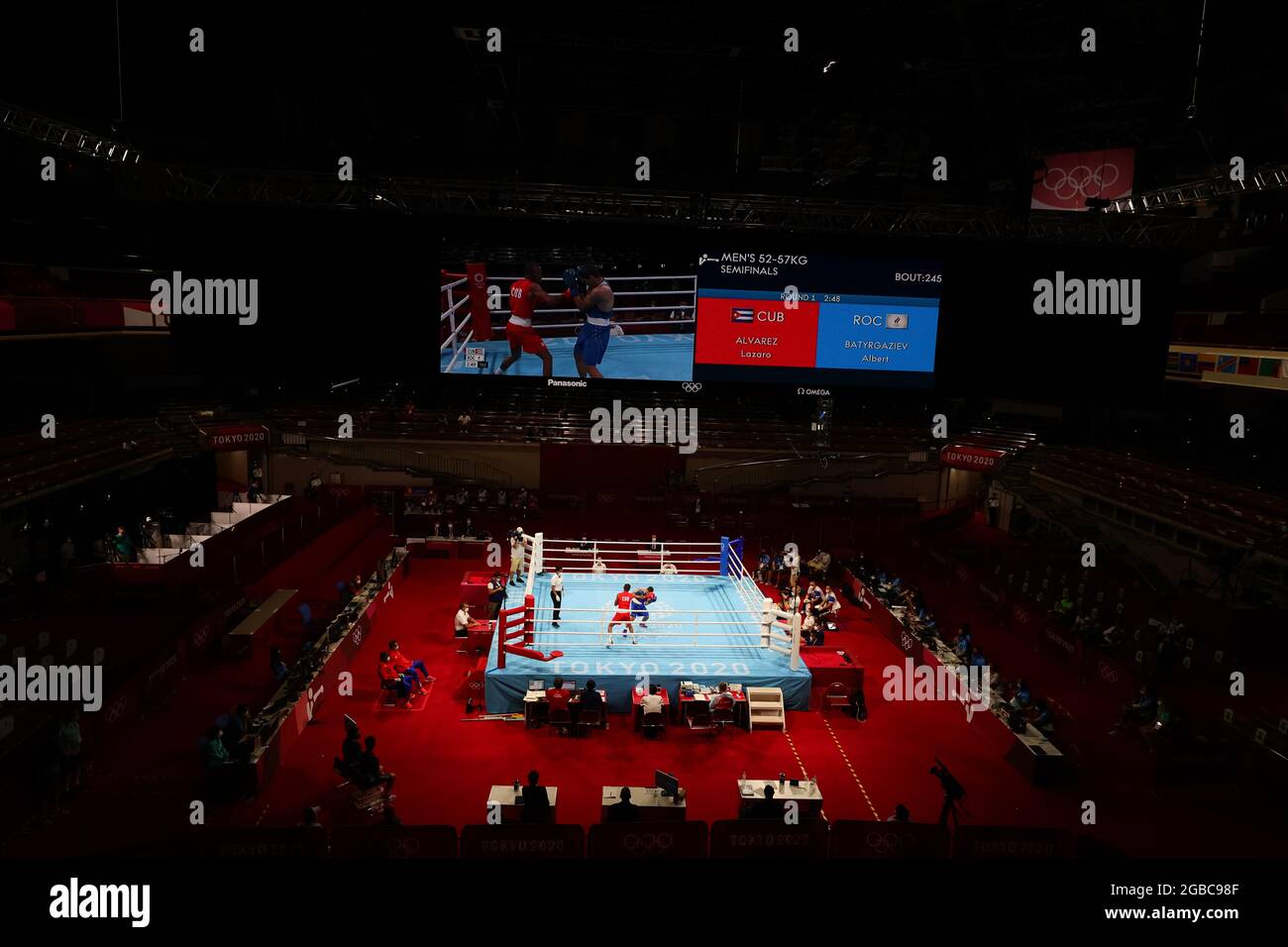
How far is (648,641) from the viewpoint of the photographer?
49.5ft

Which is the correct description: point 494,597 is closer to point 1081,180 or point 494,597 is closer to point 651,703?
point 651,703

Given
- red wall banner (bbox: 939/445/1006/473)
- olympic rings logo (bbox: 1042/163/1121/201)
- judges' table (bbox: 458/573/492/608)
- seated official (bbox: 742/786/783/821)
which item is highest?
olympic rings logo (bbox: 1042/163/1121/201)

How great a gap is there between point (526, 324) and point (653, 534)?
11.8m

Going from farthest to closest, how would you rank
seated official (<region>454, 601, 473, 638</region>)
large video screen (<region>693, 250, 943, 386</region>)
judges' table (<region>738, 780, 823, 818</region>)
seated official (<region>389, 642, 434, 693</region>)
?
seated official (<region>454, 601, 473, 638</region>), seated official (<region>389, 642, 434, 693</region>), large video screen (<region>693, 250, 943, 386</region>), judges' table (<region>738, 780, 823, 818</region>)

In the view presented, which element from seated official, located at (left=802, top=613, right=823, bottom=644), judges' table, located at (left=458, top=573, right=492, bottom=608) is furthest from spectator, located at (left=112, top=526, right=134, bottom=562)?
seated official, located at (left=802, top=613, right=823, bottom=644)

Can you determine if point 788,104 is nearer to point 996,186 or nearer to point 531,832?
point 996,186

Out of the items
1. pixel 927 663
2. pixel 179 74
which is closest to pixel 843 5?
pixel 927 663

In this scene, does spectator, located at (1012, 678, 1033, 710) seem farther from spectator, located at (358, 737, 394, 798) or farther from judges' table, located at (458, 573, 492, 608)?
judges' table, located at (458, 573, 492, 608)

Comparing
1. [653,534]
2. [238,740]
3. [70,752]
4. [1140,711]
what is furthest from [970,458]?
[70,752]

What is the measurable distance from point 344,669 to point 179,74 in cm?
1450

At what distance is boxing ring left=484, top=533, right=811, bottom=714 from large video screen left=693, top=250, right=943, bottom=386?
4.46 m

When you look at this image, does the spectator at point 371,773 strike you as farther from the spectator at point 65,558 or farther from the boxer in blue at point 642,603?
the spectator at point 65,558

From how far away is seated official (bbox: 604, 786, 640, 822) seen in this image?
9578mm

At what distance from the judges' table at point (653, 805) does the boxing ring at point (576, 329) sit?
6499mm
